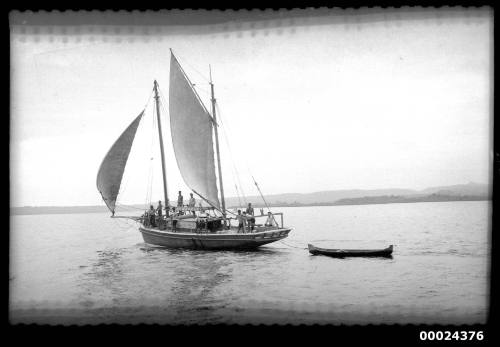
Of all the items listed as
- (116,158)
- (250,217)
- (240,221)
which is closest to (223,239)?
(240,221)

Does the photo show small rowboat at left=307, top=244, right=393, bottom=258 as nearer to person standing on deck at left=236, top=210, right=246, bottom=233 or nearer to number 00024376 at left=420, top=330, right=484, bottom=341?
person standing on deck at left=236, top=210, right=246, bottom=233

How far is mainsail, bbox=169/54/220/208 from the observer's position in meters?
A: 11.4

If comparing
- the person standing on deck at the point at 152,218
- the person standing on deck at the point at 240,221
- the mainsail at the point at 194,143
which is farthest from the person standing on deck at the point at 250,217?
the person standing on deck at the point at 152,218

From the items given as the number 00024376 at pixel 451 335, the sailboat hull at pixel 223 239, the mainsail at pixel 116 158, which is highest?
the mainsail at pixel 116 158

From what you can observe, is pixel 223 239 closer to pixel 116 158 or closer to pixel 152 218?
pixel 152 218

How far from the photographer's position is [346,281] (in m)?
6.75

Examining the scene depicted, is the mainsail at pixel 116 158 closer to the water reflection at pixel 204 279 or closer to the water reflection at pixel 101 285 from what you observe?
the water reflection at pixel 101 285

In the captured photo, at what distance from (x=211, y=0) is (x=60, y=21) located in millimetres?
1974

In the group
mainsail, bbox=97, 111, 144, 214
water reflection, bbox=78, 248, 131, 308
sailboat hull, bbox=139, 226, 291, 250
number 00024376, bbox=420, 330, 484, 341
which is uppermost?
mainsail, bbox=97, 111, 144, 214

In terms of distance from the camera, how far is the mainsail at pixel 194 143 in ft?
37.4

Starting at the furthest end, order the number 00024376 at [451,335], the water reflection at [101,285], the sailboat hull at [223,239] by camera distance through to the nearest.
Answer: the sailboat hull at [223,239] → the water reflection at [101,285] → the number 00024376 at [451,335]

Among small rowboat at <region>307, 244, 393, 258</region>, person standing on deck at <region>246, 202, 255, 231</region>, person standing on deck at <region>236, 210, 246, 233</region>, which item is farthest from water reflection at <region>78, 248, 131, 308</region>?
person standing on deck at <region>236, 210, 246, 233</region>
